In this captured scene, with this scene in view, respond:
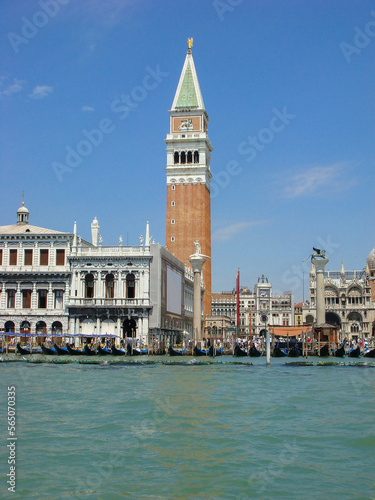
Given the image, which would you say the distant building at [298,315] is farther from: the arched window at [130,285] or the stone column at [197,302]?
the arched window at [130,285]

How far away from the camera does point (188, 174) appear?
63.7m

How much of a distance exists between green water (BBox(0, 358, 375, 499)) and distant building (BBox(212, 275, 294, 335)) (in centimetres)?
8640

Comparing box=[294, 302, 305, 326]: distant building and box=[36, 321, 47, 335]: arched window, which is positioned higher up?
box=[294, 302, 305, 326]: distant building

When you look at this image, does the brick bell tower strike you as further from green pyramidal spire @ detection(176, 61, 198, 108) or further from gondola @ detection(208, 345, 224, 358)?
gondola @ detection(208, 345, 224, 358)

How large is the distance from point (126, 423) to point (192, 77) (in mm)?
58219

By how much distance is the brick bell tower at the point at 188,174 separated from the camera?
63.1m

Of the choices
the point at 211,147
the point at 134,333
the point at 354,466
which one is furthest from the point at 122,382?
the point at 211,147

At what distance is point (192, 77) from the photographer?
219 feet

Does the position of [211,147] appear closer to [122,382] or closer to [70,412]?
[122,382]

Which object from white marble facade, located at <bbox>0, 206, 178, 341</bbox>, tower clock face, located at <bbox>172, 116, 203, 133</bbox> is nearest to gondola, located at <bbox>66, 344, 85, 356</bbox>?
white marble facade, located at <bbox>0, 206, 178, 341</bbox>

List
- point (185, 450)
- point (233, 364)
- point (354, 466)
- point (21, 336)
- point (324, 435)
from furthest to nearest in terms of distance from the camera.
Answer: point (21, 336) < point (233, 364) < point (324, 435) < point (185, 450) < point (354, 466)

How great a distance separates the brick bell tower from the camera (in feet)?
207

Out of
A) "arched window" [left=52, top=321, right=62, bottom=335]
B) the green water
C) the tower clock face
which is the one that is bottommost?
the green water

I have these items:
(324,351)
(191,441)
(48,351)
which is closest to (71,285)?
(48,351)
